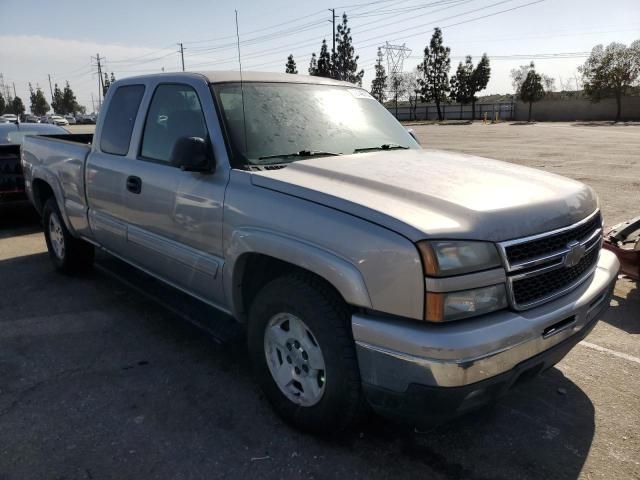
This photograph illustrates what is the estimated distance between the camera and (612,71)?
4853cm

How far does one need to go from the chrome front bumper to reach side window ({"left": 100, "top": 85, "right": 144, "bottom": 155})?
2.69m

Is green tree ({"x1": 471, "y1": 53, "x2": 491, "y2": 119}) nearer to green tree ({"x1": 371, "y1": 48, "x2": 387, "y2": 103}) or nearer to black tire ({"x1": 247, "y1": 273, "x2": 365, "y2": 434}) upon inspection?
green tree ({"x1": 371, "y1": 48, "x2": 387, "y2": 103})

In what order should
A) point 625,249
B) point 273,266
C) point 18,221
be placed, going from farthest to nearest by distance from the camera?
point 18,221, point 625,249, point 273,266

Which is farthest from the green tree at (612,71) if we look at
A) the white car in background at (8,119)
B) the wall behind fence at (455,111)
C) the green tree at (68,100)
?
the green tree at (68,100)

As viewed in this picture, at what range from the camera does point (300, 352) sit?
2691 millimetres

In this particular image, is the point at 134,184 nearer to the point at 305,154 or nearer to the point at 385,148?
the point at 305,154

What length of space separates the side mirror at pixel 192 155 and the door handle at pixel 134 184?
807mm

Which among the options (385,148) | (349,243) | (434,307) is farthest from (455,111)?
(434,307)

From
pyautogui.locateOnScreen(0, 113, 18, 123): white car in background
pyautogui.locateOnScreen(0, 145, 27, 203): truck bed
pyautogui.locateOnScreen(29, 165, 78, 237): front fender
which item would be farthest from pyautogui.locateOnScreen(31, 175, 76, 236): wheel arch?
pyautogui.locateOnScreen(0, 113, 18, 123): white car in background

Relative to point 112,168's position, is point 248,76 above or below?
above

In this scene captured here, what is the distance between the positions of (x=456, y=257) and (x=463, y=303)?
0.19 metres

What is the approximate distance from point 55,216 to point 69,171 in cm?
82

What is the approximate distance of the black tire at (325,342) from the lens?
2404 millimetres

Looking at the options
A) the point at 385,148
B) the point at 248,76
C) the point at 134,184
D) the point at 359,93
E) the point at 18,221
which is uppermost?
the point at 248,76
